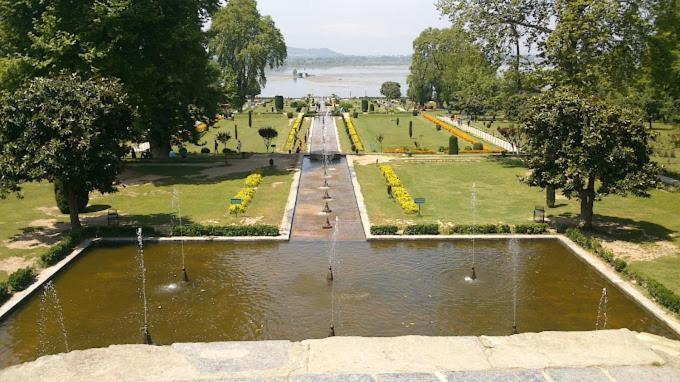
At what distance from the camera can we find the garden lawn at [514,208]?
76.0 ft

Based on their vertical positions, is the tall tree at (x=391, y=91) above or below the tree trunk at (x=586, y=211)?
above

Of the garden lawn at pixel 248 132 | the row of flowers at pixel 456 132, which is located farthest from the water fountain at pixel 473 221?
the garden lawn at pixel 248 132

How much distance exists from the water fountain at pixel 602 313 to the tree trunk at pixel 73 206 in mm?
19909

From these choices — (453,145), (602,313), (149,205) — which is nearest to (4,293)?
(149,205)

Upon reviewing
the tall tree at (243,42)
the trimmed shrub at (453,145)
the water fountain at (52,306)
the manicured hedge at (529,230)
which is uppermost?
the tall tree at (243,42)

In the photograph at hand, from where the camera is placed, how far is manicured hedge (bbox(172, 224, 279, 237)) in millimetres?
23906

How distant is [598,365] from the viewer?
9.67m

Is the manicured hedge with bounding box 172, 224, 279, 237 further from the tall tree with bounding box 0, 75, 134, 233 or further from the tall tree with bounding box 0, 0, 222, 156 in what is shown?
the tall tree with bounding box 0, 0, 222, 156

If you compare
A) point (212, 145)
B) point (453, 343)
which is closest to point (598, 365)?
point (453, 343)

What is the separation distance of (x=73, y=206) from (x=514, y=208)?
2097 centimetres

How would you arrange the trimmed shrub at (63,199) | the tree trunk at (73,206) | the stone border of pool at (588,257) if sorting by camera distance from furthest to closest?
1. the trimmed shrub at (63,199)
2. the tree trunk at (73,206)
3. the stone border of pool at (588,257)

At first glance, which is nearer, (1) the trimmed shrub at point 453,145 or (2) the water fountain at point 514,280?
(2) the water fountain at point 514,280

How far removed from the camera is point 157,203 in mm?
30016

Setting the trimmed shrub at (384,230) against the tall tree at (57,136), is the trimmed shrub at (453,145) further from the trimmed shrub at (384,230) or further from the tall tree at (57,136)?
the tall tree at (57,136)
